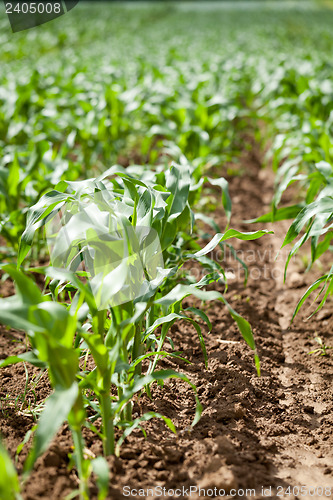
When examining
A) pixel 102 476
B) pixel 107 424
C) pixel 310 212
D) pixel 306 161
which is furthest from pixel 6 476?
pixel 306 161

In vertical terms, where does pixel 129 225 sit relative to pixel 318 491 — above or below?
above

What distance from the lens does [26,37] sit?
14.3 metres

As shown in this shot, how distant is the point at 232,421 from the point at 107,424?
54cm

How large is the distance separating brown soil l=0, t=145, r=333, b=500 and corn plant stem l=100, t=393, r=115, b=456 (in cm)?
4

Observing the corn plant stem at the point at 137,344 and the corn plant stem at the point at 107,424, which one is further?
the corn plant stem at the point at 137,344

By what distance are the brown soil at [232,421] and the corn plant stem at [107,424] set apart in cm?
4

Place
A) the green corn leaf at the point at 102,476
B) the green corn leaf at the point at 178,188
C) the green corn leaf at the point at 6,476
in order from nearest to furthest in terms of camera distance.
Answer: the green corn leaf at the point at 6,476 < the green corn leaf at the point at 102,476 < the green corn leaf at the point at 178,188

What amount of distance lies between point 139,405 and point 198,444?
0.26 m

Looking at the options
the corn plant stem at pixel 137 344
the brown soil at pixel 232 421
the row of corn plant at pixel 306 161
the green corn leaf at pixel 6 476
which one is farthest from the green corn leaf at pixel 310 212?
the green corn leaf at pixel 6 476

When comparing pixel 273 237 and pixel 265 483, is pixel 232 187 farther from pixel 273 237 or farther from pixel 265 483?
pixel 265 483

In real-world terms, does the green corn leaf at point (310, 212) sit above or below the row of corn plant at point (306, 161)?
above

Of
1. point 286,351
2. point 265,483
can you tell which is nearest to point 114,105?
point 286,351

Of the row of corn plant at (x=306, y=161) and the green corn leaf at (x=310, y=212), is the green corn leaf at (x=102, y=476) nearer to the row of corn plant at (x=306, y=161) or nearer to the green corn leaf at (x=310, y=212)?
the row of corn plant at (x=306, y=161)

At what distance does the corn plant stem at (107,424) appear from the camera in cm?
130
